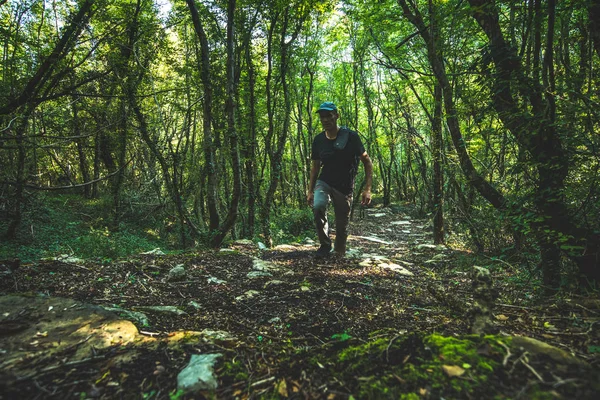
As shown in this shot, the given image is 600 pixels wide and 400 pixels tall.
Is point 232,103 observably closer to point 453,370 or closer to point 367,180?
point 367,180

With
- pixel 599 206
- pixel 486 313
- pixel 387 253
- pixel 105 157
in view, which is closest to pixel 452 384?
pixel 486 313

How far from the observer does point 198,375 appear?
4.63 feet

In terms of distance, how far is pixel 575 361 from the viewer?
1.20 meters

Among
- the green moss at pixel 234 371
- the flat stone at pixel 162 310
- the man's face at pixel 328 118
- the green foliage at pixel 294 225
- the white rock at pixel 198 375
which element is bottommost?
Answer: the green foliage at pixel 294 225

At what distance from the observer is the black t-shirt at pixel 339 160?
4.48 m

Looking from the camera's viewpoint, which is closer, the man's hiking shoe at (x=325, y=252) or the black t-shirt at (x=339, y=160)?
the black t-shirt at (x=339, y=160)

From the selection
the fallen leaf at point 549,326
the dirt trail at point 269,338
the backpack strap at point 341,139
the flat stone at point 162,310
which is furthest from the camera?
the backpack strap at point 341,139

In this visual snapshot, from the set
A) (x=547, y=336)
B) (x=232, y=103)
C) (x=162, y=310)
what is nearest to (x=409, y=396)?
(x=547, y=336)

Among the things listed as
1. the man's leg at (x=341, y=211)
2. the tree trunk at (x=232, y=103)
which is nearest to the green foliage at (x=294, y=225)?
the tree trunk at (x=232, y=103)

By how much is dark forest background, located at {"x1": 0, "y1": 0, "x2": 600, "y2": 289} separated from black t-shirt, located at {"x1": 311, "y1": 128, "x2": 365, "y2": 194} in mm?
1309

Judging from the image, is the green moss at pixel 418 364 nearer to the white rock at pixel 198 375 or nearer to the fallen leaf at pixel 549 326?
the white rock at pixel 198 375

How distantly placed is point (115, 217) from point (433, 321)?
12652 mm

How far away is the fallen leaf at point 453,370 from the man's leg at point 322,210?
3299 millimetres

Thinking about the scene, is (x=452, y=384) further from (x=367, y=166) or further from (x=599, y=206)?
(x=367, y=166)
